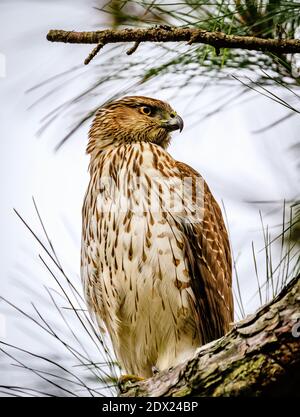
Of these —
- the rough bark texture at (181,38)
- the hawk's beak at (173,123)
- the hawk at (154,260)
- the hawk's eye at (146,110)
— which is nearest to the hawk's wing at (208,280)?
the hawk at (154,260)

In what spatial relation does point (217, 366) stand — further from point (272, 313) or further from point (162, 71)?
point (162, 71)

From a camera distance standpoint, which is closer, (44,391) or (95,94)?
(44,391)

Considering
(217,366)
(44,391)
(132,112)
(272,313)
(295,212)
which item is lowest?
(44,391)

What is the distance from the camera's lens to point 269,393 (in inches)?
65.1

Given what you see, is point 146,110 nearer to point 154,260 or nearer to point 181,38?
point 154,260

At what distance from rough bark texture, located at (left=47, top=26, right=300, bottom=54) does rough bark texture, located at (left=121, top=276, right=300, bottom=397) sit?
58 centimetres

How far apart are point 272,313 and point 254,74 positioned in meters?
0.83

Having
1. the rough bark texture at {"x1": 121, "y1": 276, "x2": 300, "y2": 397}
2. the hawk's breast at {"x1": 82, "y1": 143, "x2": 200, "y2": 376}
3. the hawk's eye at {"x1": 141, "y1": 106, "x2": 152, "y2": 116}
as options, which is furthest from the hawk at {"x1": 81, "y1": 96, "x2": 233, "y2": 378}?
the rough bark texture at {"x1": 121, "y1": 276, "x2": 300, "y2": 397}

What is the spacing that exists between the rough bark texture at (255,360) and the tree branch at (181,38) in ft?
1.91

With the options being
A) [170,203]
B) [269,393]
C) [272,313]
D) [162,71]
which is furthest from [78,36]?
[269,393]

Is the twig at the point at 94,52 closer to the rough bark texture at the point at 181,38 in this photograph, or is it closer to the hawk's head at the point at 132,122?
the rough bark texture at the point at 181,38

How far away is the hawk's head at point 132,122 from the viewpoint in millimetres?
2576

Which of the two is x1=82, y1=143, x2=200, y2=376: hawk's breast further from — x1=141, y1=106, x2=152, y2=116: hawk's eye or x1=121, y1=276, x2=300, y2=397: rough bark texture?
x1=121, y1=276, x2=300, y2=397: rough bark texture

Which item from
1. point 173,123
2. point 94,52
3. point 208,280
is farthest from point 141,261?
point 94,52
